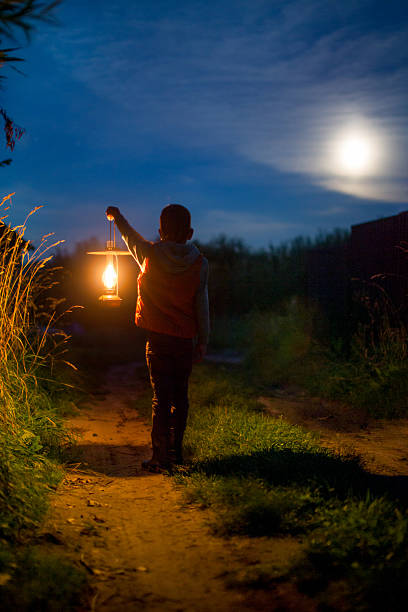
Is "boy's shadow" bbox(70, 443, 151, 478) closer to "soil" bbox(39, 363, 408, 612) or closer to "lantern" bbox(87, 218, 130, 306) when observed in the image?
"soil" bbox(39, 363, 408, 612)

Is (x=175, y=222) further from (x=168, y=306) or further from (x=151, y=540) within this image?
(x=151, y=540)

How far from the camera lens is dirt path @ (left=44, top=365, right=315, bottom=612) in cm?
242

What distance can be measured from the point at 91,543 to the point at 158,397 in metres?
1.46

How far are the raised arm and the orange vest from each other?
0.09 meters

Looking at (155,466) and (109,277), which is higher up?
(109,277)

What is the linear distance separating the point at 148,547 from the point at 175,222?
2362 millimetres

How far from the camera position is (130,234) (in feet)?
13.9

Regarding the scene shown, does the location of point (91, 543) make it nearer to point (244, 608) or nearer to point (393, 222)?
point (244, 608)

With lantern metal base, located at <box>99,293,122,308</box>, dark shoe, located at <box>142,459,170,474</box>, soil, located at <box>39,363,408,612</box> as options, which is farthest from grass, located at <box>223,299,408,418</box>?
lantern metal base, located at <box>99,293,122,308</box>

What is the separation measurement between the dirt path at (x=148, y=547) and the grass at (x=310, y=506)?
11 centimetres

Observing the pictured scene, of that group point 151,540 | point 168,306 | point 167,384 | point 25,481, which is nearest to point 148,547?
point 151,540

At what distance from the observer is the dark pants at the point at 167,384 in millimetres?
4262

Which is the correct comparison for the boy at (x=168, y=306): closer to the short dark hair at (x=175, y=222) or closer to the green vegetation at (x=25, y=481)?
the short dark hair at (x=175, y=222)

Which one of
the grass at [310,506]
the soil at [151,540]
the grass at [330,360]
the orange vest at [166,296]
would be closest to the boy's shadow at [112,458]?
the soil at [151,540]
